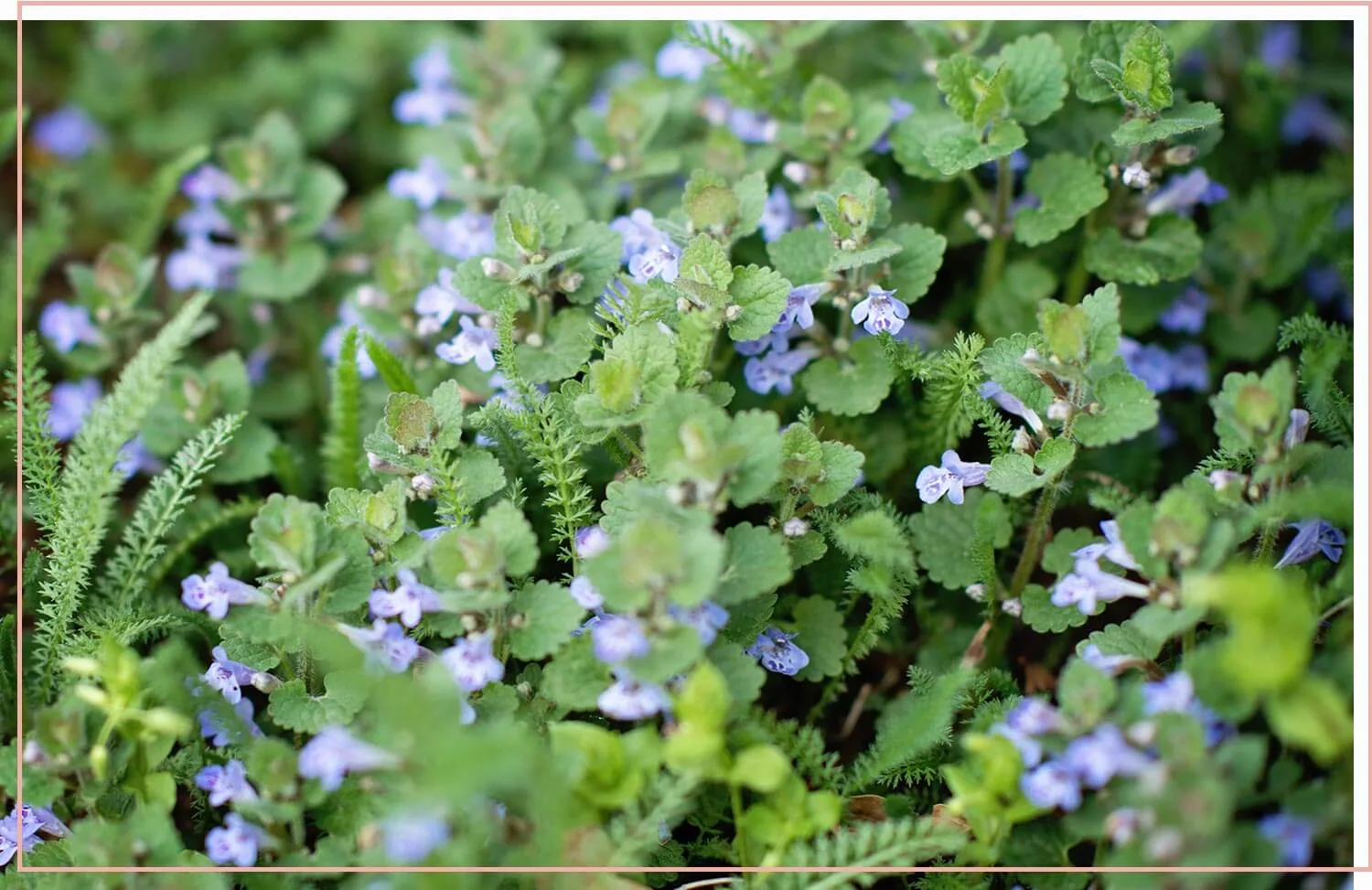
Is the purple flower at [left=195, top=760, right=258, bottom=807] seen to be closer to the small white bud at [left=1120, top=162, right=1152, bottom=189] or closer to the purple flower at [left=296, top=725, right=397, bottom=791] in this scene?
the purple flower at [left=296, top=725, right=397, bottom=791]

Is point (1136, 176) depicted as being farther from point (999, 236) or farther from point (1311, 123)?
point (1311, 123)

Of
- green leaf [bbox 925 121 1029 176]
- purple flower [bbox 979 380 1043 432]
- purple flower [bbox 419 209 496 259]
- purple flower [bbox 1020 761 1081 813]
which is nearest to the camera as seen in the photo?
purple flower [bbox 1020 761 1081 813]

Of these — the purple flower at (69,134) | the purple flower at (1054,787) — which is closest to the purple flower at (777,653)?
the purple flower at (1054,787)

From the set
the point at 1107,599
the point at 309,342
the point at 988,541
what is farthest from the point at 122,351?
the point at 1107,599

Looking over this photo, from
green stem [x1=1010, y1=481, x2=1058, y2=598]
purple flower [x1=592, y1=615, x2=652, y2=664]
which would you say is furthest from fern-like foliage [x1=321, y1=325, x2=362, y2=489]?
green stem [x1=1010, y1=481, x2=1058, y2=598]

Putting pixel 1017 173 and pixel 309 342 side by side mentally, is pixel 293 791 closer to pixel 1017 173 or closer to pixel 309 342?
pixel 309 342

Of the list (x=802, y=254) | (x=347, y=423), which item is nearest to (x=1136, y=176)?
(x=802, y=254)
